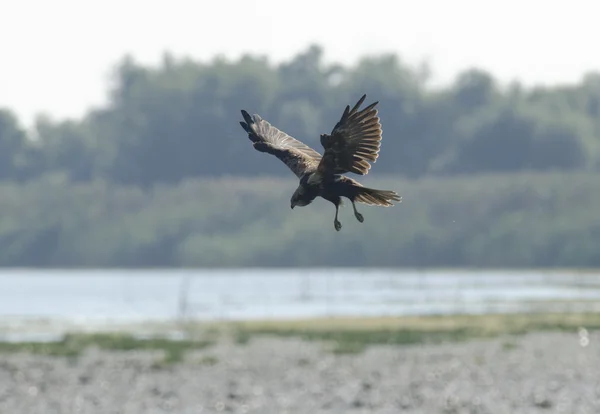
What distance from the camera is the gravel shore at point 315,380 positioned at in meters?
45.2

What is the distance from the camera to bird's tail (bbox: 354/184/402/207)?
11328 mm

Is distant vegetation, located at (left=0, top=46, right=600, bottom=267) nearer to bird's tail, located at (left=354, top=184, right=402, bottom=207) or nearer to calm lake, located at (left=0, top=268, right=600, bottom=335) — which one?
calm lake, located at (left=0, top=268, right=600, bottom=335)

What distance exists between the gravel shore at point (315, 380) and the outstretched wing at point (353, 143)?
3299cm

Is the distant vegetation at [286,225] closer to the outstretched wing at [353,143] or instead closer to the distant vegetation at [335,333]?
the distant vegetation at [335,333]

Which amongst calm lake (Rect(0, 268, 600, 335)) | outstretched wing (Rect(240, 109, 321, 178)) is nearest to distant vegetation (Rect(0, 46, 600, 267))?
calm lake (Rect(0, 268, 600, 335))

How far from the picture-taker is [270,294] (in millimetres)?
93250

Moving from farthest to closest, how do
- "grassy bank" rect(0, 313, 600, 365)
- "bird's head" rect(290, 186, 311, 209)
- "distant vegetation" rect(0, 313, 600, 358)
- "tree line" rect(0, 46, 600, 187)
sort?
"tree line" rect(0, 46, 600, 187)
"grassy bank" rect(0, 313, 600, 365)
"distant vegetation" rect(0, 313, 600, 358)
"bird's head" rect(290, 186, 311, 209)

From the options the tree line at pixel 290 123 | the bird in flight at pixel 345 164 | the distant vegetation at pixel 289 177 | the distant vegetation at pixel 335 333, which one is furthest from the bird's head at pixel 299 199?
the distant vegetation at pixel 289 177

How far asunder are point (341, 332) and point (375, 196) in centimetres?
4942

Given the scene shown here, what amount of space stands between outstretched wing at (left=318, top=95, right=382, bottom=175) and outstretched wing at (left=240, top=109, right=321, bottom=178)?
23cm

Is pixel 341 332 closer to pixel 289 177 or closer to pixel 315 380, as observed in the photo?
pixel 315 380

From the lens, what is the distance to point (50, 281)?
120m

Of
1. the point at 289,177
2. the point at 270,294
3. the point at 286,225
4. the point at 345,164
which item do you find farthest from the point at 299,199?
the point at 286,225

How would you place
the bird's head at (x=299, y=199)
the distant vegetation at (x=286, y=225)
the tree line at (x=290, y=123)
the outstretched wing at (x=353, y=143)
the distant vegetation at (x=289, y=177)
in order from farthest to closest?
the distant vegetation at (x=286, y=225), the distant vegetation at (x=289, y=177), the tree line at (x=290, y=123), the outstretched wing at (x=353, y=143), the bird's head at (x=299, y=199)
